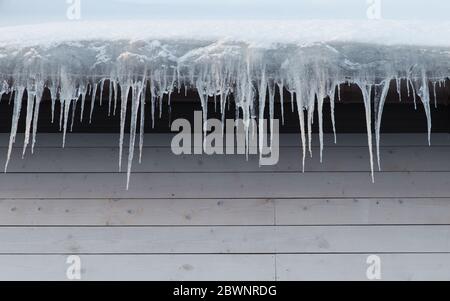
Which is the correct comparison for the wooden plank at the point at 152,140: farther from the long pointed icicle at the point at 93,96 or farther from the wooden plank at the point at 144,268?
the wooden plank at the point at 144,268

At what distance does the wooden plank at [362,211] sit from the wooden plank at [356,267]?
7.2 inches

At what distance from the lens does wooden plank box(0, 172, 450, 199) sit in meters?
2.79

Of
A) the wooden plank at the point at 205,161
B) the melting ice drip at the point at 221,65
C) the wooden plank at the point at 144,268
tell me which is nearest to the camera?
the melting ice drip at the point at 221,65

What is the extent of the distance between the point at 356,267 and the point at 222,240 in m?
0.74

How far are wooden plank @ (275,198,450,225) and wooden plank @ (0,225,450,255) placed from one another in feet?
0.13

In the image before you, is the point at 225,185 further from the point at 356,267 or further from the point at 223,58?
the point at 223,58

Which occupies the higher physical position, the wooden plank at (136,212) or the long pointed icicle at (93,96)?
the long pointed icicle at (93,96)

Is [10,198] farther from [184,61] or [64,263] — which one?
[184,61]

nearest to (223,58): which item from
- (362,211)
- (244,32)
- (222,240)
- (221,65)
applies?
(221,65)

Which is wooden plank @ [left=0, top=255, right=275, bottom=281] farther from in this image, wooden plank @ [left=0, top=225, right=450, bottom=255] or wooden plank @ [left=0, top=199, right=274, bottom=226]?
wooden plank @ [left=0, top=199, right=274, bottom=226]

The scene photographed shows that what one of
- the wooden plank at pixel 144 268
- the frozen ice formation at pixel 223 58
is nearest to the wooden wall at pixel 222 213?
the wooden plank at pixel 144 268

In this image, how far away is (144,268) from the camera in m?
2.73

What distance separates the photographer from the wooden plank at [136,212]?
276 cm

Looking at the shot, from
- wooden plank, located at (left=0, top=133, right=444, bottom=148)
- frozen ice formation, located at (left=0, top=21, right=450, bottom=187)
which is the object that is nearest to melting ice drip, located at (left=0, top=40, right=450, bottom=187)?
frozen ice formation, located at (left=0, top=21, right=450, bottom=187)
